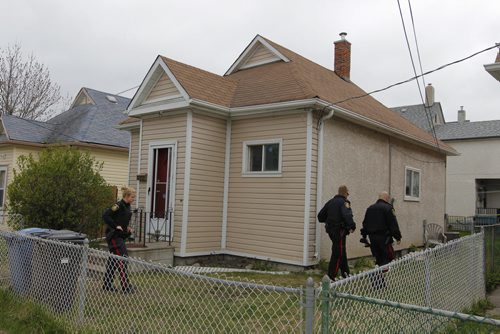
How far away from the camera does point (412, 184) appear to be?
1416 centimetres

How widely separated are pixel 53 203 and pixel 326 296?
942cm

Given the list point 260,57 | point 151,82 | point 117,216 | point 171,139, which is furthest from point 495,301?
point 260,57

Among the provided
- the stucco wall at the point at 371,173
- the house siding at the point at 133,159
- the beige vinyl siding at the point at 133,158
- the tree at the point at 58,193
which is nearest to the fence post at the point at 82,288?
the stucco wall at the point at 371,173

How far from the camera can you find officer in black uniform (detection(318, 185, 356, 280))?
803 cm

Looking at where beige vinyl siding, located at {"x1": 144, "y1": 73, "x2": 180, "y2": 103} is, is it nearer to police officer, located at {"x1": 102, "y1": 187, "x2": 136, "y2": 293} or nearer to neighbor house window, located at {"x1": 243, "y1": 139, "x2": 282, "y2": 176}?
neighbor house window, located at {"x1": 243, "y1": 139, "x2": 282, "y2": 176}

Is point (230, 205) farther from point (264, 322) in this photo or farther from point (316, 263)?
point (264, 322)

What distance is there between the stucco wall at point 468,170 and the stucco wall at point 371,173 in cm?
1305

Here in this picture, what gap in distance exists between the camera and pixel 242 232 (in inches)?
418

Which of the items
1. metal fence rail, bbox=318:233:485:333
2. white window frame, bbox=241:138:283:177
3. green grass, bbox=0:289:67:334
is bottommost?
green grass, bbox=0:289:67:334

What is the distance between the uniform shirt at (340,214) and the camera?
8047mm

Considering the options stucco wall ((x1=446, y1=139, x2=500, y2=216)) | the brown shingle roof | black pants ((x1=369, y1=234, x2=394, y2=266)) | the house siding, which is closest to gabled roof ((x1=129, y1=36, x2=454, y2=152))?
the brown shingle roof

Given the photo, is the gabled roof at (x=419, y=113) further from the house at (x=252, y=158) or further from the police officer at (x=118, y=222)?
the police officer at (x=118, y=222)

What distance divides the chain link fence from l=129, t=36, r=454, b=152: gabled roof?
16.1 feet

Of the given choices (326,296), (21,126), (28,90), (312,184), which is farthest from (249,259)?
(28,90)
